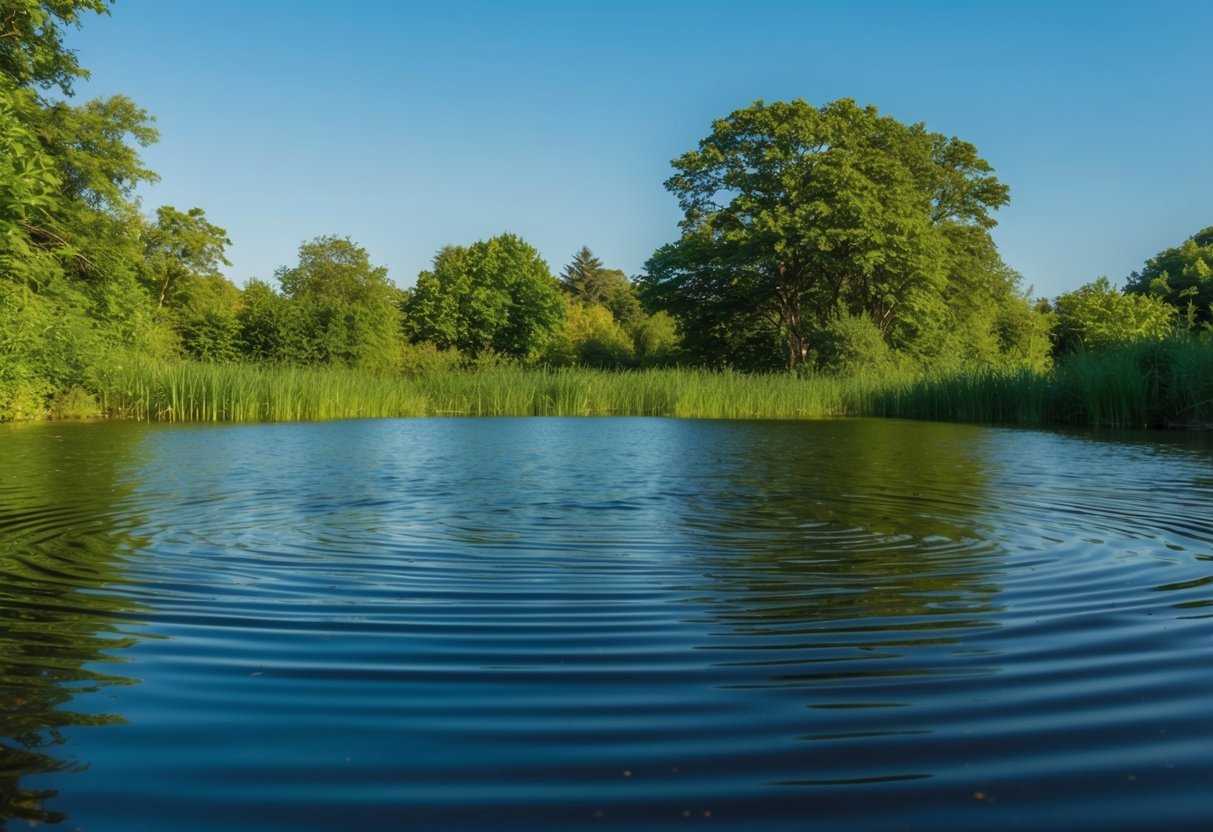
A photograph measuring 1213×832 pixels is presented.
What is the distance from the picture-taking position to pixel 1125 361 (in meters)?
19.5

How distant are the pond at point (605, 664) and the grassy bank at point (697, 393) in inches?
544

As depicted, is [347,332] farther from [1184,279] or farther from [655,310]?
[1184,279]

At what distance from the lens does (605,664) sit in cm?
295

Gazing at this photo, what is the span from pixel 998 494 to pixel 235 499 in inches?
229

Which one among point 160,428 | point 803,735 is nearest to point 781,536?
point 803,735

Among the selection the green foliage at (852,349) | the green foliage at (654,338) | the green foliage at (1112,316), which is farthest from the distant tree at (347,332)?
the green foliage at (1112,316)

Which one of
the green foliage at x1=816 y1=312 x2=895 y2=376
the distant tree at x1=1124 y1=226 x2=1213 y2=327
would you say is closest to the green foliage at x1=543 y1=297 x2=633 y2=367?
the green foliage at x1=816 y1=312 x2=895 y2=376

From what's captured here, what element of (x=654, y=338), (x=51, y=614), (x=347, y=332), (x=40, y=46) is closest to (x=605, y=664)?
(x=51, y=614)

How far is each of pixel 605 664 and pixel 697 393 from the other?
928 inches

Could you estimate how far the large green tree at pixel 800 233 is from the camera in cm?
3616

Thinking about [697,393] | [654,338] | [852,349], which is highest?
[654,338]

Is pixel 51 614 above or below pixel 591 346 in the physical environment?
below

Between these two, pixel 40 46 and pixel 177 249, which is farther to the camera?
pixel 177 249

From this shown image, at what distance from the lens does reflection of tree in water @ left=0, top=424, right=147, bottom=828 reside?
7.26 feet
